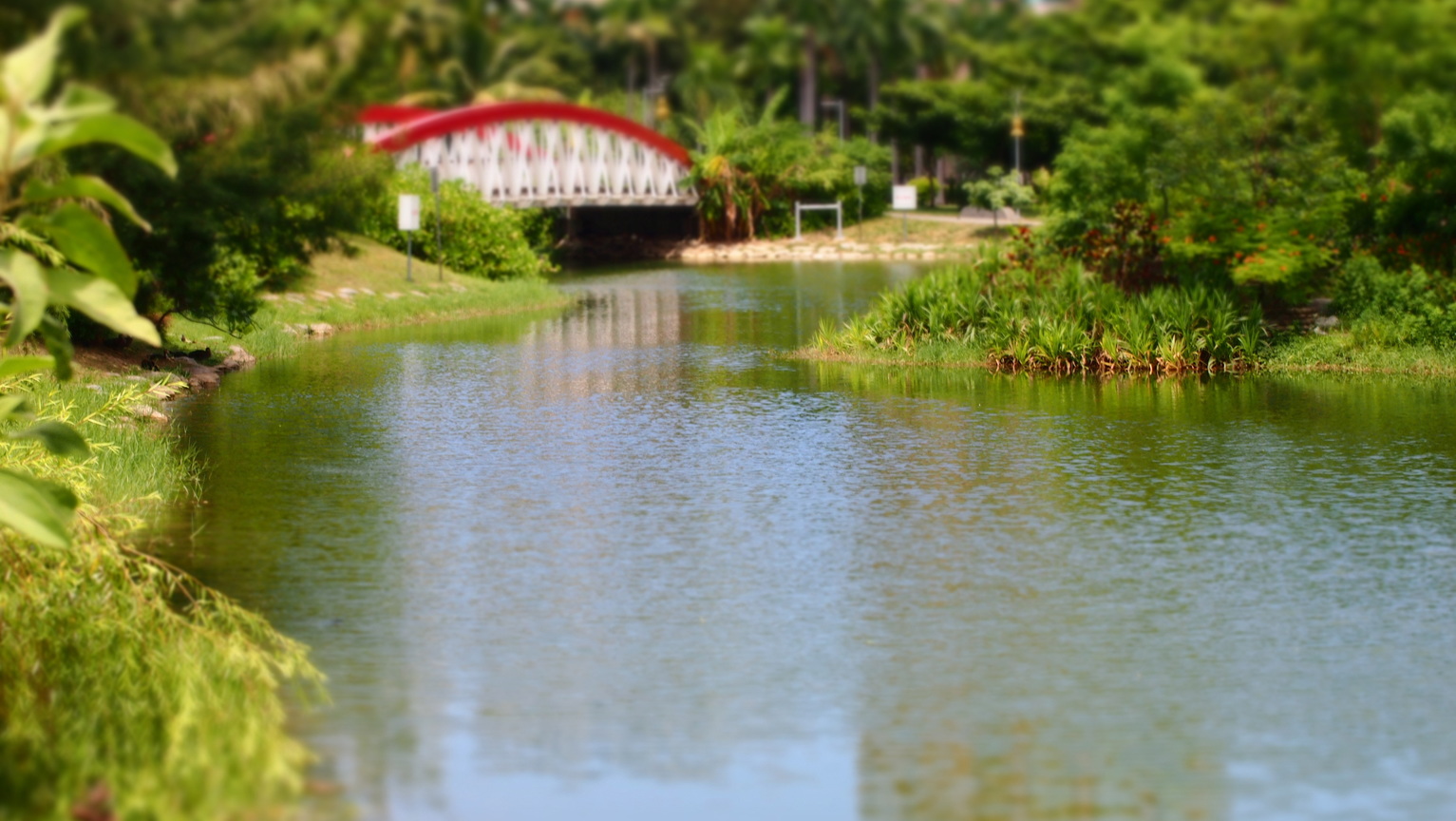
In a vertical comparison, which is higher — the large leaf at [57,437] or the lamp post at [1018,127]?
the lamp post at [1018,127]

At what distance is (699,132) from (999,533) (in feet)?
191

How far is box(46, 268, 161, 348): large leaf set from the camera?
673 centimetres

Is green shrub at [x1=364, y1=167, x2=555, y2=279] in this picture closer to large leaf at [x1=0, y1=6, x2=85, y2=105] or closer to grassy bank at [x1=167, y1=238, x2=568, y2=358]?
grassy bank at [x1=167, y1=238, x2=568, y2=358]

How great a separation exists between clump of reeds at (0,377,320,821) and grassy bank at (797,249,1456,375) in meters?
14.7

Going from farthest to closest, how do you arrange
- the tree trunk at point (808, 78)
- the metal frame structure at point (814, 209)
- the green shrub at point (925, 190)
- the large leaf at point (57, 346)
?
the tree trunk at point (808, 78) < the green shrub at point (925, 190) < the metal frame structure at point (814, 209) < the large leaf at point (57, 346)

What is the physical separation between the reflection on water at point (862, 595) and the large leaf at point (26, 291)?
2.42 metres

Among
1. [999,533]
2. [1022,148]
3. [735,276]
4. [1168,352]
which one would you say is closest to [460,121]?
[735,276]

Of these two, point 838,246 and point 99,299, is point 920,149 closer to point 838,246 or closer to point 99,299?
point 838,246

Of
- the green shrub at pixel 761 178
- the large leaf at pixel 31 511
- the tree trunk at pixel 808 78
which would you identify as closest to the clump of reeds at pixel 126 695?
the large leaf at pixel 31 511

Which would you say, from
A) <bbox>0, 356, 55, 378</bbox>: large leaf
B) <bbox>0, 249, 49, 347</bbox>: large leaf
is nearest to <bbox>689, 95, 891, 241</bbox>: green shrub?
<bbox>0, 356, 55, 378</bbox>: large leaf

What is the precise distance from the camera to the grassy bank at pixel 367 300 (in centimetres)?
2770

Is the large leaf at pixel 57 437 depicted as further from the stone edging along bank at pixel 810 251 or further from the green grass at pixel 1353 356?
the stone edging along bank at pixel 810 251

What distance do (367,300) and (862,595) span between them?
2498 centimetres

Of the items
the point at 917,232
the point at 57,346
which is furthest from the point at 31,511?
the point at 917,232
